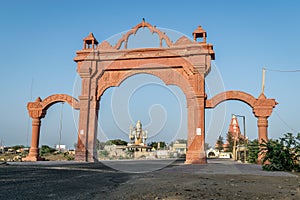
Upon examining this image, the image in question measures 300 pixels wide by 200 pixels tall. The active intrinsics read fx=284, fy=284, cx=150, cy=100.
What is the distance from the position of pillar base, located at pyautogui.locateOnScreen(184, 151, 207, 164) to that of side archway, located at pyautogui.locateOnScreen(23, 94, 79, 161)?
23.2 ft

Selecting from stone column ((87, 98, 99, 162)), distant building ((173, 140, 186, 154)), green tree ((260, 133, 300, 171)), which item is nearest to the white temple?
distant building ((173, 140, 186, 154))

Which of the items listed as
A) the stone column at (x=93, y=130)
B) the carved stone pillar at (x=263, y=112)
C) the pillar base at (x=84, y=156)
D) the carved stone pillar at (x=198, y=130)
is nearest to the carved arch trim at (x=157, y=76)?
the carved stone pillar at (x=198, y=130)

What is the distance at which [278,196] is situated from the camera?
170 inches

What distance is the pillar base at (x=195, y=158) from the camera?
1441 centimetres

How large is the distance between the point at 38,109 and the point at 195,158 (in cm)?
963

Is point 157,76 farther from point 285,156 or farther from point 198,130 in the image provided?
point 285,156

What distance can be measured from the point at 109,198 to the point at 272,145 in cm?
936

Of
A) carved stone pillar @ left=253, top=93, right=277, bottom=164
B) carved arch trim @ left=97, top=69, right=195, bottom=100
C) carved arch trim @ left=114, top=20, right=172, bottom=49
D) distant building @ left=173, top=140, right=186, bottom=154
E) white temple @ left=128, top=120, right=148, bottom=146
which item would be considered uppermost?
carved arch trim @ left=114, top=20, right=172, bottom=49

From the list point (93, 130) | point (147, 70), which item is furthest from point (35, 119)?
point (147, 70)

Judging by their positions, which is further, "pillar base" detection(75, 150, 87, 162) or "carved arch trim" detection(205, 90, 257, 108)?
"pillar base" detection(75, 150, 87, 162)

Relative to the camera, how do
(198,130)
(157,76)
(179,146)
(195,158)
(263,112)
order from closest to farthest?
(195,158) < (263,112) < (198,130) < (157,76) < (179,146)

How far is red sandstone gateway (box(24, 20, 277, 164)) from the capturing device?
14.9m

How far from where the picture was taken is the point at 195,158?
14.5 meters

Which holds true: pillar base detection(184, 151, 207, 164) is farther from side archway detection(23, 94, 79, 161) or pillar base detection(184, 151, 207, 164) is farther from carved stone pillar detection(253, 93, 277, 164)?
side archway detection(23, 94, 79, 161)
